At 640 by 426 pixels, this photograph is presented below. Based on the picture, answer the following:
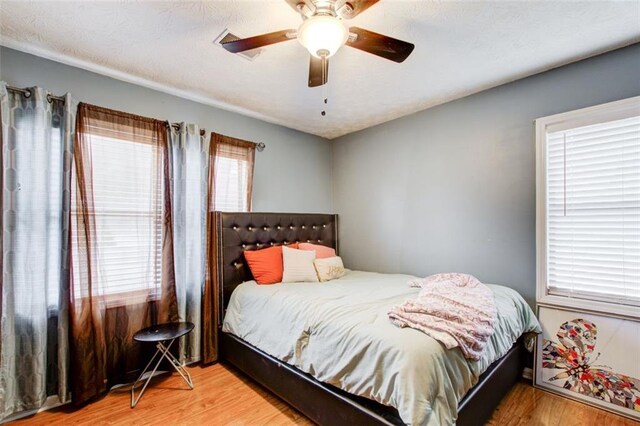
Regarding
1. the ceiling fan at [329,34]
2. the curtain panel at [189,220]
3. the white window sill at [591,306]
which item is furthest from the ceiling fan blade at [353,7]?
the white window sill at [591,306]

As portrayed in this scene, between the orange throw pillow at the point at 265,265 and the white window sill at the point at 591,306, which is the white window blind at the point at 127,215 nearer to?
the orange throw pillow at the point at 265,265

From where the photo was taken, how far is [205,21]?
5.78ft

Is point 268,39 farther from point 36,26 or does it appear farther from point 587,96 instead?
point 587,96

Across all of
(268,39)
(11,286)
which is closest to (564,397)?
(268,39)

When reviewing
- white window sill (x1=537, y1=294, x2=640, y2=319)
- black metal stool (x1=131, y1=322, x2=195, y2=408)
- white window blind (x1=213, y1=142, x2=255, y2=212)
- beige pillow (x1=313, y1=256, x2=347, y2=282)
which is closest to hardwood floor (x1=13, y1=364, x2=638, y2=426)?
black metal stool (x1=131, y1=322, x2=195, y2=408)

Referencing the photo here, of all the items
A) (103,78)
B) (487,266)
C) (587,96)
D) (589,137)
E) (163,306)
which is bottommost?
(163,306)

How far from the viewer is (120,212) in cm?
234

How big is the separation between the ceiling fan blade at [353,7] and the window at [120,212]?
1.88 metres

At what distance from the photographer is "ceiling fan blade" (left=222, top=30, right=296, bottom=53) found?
1.46 meters

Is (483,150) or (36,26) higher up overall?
(36,26)

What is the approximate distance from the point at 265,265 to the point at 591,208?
2652 millimetres

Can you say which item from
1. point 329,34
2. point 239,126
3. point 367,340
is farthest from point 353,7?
point 239,126

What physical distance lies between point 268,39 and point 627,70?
246 centimetres

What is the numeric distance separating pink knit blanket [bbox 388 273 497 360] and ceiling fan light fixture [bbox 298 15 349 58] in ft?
4.73
